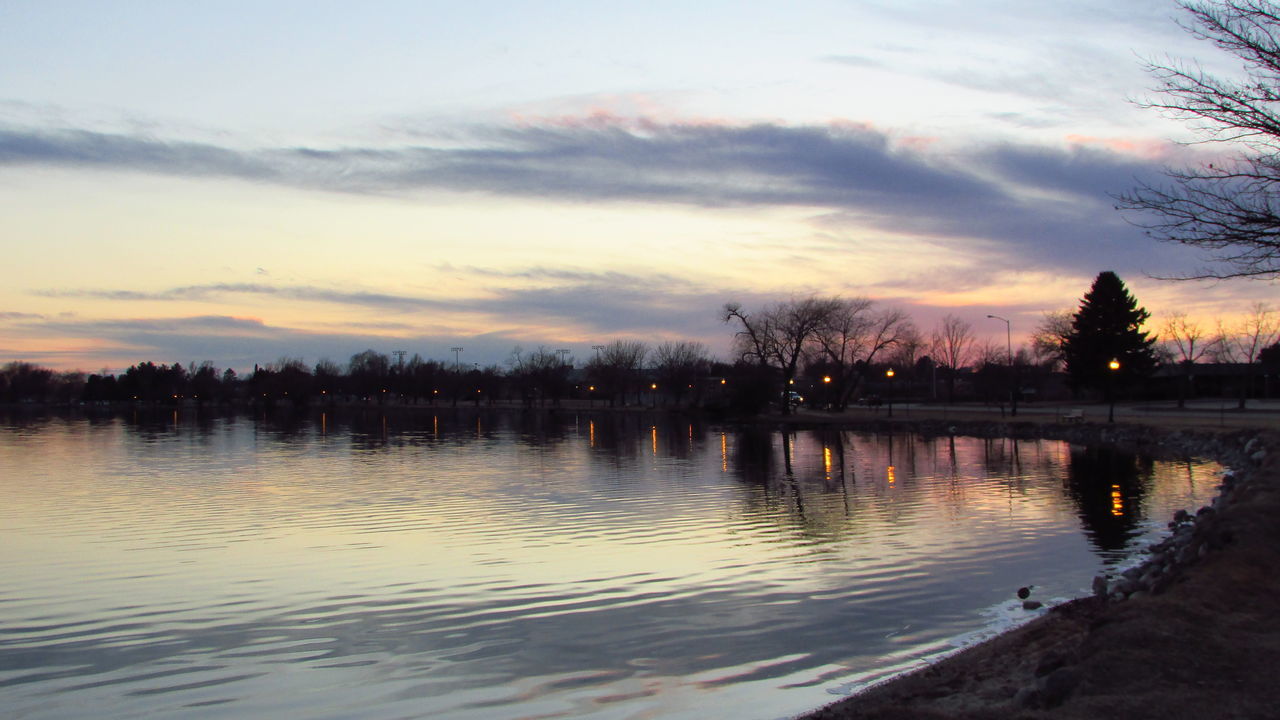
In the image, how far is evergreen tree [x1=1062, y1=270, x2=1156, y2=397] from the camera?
70312mm

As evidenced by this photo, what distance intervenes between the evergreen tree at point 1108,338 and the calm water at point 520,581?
42.7 metres

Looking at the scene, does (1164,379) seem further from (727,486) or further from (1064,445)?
(727,486)

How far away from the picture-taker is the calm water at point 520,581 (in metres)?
9.58

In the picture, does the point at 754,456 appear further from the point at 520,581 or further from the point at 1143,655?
the point at 1143,655

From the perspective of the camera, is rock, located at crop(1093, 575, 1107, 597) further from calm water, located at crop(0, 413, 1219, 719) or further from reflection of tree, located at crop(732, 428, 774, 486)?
reflection of tree, located at crop(732, 428, 774, 486)

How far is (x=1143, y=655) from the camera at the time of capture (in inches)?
303

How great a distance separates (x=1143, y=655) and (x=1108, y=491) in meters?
20.1

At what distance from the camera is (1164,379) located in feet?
263

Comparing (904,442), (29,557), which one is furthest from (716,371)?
(29,557)

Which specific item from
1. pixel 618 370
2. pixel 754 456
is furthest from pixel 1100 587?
pixel 618 370

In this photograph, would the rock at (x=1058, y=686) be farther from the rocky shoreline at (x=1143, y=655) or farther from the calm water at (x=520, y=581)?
the calm water at (x=520, y=581)

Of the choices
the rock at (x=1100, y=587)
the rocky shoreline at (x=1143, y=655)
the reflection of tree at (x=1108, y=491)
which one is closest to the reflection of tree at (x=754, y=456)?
the reflection of tree at (x=1108, y=491)

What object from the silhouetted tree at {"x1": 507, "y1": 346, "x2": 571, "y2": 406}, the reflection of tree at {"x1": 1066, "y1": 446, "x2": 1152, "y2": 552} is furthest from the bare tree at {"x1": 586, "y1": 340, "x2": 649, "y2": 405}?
the reflection of tree at {"x1": 1066, "y1": 446, "x2": 1152, "y2": 552}

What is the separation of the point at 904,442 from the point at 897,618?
39.3 meters
